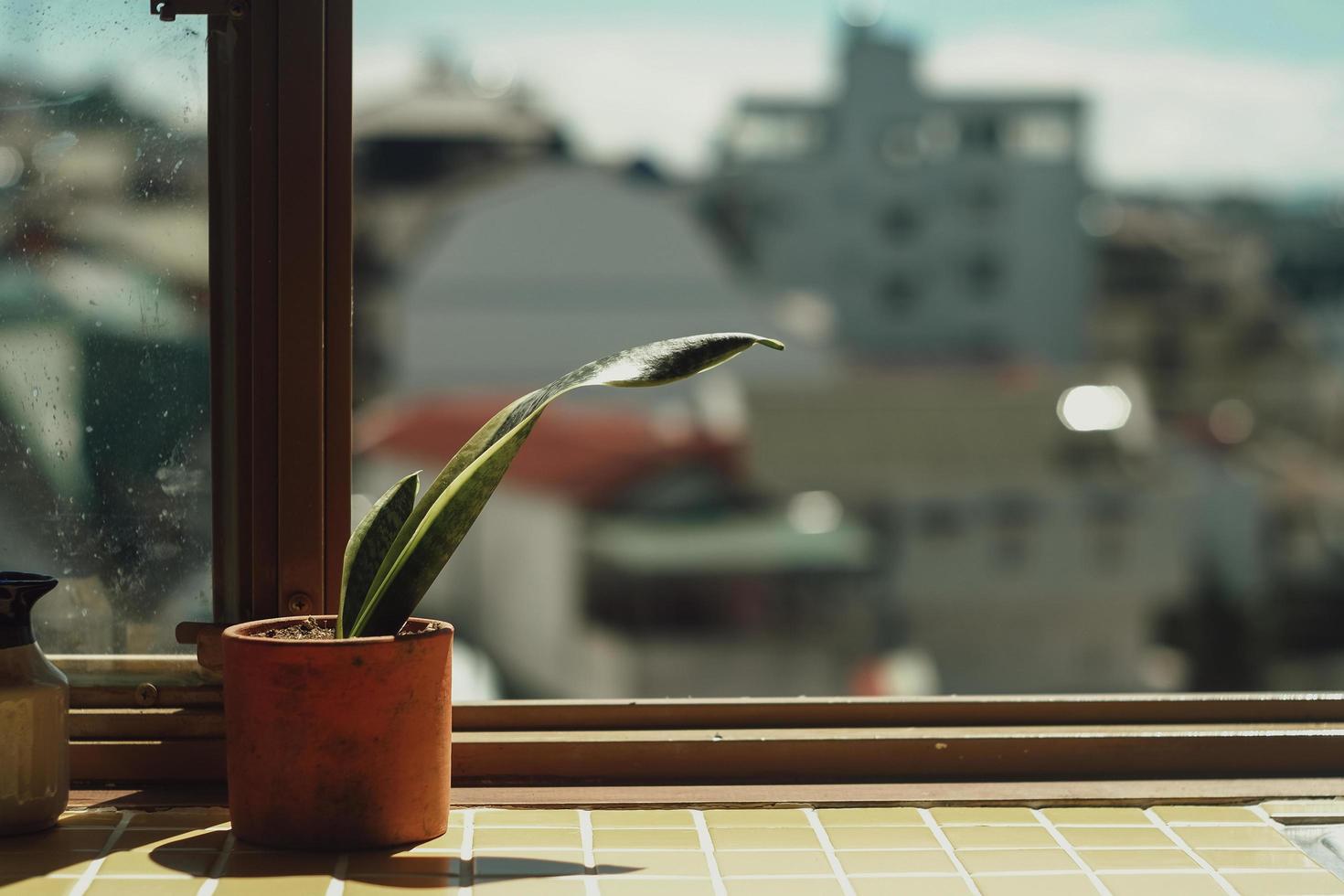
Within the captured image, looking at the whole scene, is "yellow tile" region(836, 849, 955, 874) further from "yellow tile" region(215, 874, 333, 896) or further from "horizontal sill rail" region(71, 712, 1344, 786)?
"yellow tile" region(215, 874, 333, 896)

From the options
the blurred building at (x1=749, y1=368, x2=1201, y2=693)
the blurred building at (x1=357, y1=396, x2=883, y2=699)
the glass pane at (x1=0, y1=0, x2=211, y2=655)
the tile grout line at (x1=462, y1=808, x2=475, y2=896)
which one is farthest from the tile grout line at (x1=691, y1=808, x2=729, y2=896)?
the blurred building at (x1=749, y1=368, x2=1201, y2=693)

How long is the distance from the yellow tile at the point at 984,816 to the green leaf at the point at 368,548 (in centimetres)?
36

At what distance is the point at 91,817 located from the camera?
2.73ft

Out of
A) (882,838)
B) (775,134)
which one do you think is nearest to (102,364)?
(882,838)

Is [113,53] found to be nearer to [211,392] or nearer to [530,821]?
[211,392]

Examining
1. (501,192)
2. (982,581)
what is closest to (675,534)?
(982,581)

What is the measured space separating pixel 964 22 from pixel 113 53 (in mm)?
42289

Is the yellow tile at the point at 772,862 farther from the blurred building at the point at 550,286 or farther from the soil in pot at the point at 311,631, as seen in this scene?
the blurred building at the point at 550,286

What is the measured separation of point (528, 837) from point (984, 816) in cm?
27

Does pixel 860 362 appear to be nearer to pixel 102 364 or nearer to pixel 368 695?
pixel 102 364

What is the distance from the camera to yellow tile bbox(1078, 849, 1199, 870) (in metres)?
0.78

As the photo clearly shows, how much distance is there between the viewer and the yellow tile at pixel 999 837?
82 cm

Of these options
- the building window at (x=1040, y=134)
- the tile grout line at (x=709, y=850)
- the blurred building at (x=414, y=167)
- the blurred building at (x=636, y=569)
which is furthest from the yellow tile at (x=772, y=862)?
the building window at (x=1040, y=134)

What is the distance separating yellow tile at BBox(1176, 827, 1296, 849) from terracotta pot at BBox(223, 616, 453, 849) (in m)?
0.44
